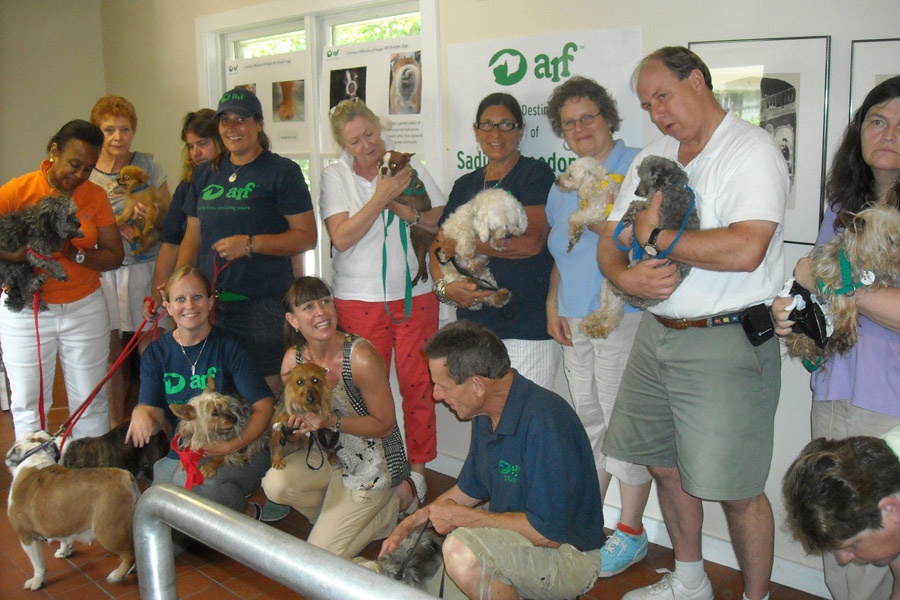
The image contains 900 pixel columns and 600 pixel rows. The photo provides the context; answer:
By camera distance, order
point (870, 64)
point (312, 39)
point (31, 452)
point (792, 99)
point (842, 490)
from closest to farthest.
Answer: point (842, 490), point (870, 64), point (792, 99), point (31, 452), point (312, 39)

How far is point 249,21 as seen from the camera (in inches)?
197

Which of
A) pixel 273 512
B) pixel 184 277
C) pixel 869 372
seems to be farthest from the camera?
pixel 273 512

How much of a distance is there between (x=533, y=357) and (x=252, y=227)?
4.71ft

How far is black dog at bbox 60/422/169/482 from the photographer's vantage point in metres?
3.17

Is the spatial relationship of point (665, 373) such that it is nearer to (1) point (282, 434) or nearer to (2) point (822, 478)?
(2) point (822, 478)

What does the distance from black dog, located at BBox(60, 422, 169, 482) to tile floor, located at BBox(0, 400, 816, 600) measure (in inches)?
15.7

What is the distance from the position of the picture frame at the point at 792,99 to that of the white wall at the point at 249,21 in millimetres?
42

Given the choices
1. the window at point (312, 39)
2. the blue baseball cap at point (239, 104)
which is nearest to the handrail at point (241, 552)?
the blue baseball cap at point (239, 104)

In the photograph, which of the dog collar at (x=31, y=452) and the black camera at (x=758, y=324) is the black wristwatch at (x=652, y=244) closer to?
the black camera at (x=758, y=324)

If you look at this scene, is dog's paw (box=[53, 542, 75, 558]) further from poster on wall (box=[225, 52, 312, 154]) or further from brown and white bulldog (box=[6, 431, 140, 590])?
poster on wall (box=[225, 52, 312, 154])

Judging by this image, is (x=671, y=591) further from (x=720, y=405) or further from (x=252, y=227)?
(x=252, y=227)

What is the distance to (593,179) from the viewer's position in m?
2.81

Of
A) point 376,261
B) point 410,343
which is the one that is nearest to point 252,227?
point 376,261

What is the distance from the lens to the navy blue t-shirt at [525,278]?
316 centimetres
